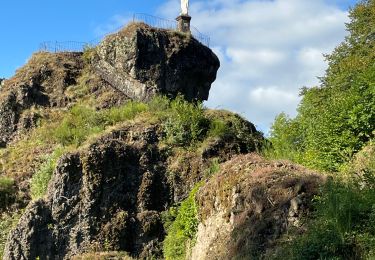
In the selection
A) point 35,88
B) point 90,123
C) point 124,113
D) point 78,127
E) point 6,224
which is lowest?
point 6,224

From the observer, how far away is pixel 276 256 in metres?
10.5

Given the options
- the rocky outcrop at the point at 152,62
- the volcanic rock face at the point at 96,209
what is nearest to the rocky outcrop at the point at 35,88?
the rocky outcrop at the point at 152,62

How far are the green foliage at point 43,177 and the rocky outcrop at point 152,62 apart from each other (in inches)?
275

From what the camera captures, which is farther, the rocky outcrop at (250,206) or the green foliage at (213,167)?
the green foliage at (213,167)

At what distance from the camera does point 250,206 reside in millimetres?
12453

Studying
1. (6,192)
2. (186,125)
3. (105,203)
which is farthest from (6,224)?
(186,125)

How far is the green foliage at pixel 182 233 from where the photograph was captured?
613 inches

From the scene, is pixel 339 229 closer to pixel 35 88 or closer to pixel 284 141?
pixel 284 141

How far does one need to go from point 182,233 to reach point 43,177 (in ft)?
21.9

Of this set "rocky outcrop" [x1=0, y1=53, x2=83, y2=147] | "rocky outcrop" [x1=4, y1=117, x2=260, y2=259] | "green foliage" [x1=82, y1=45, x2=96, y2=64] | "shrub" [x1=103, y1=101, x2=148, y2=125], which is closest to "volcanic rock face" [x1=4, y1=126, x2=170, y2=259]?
"rocky outcrop" [x1=4, y1=117, x2=260, y2=259]

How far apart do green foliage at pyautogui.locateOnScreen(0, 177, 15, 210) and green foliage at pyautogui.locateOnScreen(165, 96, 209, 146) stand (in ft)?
22.4

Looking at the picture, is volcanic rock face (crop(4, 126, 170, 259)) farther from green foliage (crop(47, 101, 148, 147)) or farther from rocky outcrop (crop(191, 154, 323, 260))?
rocky outcrop (crop(191, 154, 323, 260))

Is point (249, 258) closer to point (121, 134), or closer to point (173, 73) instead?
point (121, 134)

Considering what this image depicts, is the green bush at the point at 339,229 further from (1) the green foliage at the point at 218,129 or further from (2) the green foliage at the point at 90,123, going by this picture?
(2) the green foliage at the point at 90,123
